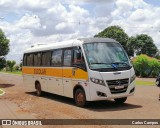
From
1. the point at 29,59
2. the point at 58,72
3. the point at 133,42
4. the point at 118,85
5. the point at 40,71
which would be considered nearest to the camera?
the point at 118,85

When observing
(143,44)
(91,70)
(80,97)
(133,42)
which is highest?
(133,42)

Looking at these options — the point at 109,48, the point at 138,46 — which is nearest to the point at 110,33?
the point at 138,46

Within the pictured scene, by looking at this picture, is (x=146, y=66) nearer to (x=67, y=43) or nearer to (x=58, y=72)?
(x=58, y=72)

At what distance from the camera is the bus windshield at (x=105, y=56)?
1410 centimetres

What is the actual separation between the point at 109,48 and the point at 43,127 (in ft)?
19.0

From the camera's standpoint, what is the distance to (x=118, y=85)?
1402cm

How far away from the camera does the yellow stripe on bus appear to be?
14578mm

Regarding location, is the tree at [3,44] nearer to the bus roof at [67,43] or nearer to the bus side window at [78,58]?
the bus roof at [67,43]

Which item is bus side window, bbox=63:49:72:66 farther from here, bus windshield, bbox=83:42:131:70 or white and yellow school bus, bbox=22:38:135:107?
bus windshield, bbox=83:42:131:70

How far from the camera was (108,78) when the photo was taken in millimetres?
13797

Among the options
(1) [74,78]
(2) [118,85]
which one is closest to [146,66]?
(1) [74,78]

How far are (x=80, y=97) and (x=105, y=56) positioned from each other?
206cm

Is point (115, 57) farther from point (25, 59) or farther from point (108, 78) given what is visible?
point (25, 59)

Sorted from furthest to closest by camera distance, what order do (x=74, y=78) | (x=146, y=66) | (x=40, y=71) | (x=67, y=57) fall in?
(x=146, y=66) → (x=40, y=71) → (x=67, y=57) → (x=74, y=78)
